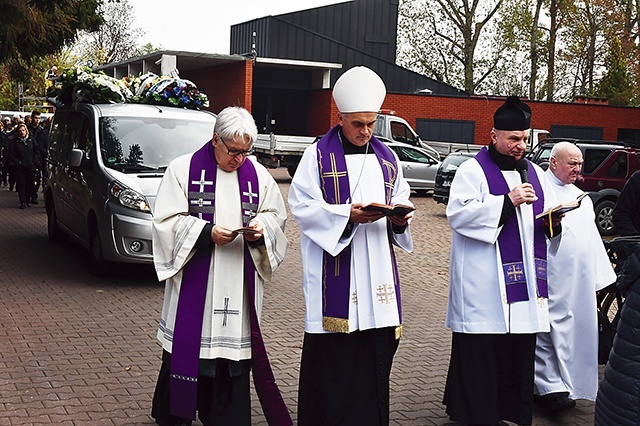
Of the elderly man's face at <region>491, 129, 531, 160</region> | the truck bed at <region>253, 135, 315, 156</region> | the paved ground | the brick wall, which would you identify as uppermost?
the brick wall

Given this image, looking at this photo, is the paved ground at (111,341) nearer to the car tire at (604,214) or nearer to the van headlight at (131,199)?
the van headlight at (131,199)

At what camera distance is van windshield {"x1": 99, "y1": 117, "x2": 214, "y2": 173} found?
36.6 ft

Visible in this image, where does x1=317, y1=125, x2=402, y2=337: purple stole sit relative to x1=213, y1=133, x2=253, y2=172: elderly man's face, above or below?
below

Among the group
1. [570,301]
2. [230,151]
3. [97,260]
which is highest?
[230,151]

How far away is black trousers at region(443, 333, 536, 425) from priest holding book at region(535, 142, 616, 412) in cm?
75

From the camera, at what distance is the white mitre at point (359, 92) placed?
527 cm

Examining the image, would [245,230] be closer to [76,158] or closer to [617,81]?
[76,158]

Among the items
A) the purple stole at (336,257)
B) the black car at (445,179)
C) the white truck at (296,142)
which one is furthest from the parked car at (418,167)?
the purple stole at (336,257)

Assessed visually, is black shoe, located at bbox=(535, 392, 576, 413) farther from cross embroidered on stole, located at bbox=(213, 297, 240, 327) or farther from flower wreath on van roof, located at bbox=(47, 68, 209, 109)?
flower wreath on van roof, located at bbox=(47, 68, 209, 109)

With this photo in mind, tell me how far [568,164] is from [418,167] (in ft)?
63.8

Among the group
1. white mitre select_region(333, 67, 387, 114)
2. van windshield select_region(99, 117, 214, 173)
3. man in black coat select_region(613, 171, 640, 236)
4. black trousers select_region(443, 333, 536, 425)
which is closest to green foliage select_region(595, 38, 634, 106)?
van windshield select_region(99, 117, 214, 173)

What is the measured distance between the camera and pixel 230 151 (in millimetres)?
5164

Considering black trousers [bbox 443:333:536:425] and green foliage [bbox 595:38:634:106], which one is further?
green foliage [bbox 595:38:634:106]

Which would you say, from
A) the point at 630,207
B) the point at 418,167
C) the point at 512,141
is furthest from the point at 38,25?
the point at 418,167
